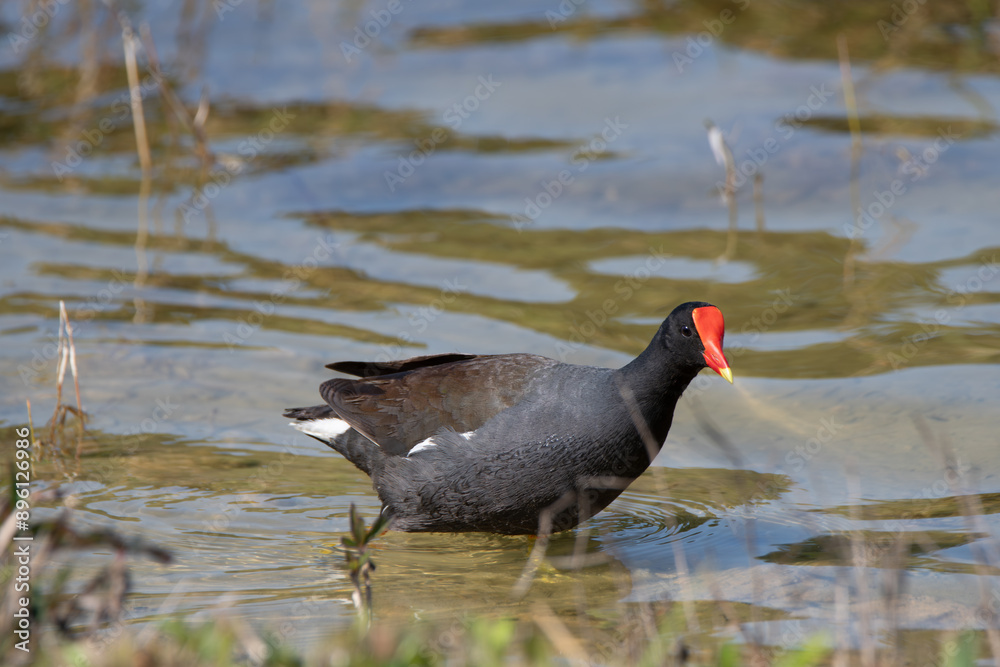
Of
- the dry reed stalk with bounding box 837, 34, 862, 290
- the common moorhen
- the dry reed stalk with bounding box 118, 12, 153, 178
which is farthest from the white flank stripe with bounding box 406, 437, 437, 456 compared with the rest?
the dry reed stalk with bounding box 118, 12, 153, 178

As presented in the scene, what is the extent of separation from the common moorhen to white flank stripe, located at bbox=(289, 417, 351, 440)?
0.12 metres

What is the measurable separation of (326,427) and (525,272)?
2865 millimetres

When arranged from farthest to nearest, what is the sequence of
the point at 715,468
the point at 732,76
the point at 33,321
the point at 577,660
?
the point at 732,76
the point at 33,321
the point at 715,468
the point at 577,660

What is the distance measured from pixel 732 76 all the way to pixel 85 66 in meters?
6.25

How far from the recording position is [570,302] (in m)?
7.29

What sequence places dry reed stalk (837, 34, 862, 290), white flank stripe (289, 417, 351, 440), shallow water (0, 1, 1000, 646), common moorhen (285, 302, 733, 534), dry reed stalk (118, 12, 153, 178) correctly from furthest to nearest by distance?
dry reed stalk (118, 12, 153, 178), dry reed stalk (837, 34, 862, 290), white flank stripe (289, 417, 351, 440), shallow water (0, 1, 1000, 646), common moorhen (285, 302, 733, 534)

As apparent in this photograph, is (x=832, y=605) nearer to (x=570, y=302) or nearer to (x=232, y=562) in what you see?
(x=232, y=562)

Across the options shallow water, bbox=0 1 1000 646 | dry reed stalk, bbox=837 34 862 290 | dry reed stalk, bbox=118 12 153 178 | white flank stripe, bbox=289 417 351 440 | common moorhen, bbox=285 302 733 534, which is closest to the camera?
common moorhen, bbox=285 302 733 534

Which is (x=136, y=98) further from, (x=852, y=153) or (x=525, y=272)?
(x=852, y=153)

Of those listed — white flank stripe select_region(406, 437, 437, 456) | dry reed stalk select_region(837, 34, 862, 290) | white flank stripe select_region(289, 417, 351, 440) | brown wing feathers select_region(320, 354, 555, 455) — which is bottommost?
white flank stripe select_region(406, 437, 437, 456)

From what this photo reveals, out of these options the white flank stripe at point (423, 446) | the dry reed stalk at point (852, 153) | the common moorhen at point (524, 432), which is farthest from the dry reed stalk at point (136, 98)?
the dry reed stalk at point (852, 153)

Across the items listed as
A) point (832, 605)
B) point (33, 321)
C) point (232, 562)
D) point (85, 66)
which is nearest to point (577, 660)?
point (832, 605)

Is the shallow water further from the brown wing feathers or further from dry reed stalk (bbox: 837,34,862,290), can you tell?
the brown wing feathers

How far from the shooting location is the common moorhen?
452 cm
